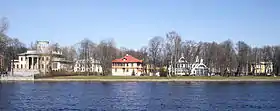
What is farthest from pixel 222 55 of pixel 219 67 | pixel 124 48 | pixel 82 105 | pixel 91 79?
pixel 82 105

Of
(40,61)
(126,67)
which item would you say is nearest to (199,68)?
(126,67)

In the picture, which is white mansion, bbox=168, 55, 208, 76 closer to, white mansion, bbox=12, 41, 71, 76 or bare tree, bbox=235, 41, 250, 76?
bare tree, bbox=235, 41, 250, 76

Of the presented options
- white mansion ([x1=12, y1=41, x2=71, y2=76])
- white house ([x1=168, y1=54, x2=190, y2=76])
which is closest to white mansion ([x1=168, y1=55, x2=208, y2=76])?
white house ([x1=168, y1=54, x2=190, y2=76])

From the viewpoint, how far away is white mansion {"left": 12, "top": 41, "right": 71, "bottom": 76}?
11413 centimetres

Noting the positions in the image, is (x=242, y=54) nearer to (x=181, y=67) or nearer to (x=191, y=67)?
Result: (x=191, y=67)

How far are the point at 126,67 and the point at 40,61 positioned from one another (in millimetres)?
27739

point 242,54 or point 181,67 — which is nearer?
point 242,54

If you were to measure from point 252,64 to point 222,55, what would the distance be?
2043 cm

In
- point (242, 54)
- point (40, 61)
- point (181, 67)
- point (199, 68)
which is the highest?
point (242, 54)

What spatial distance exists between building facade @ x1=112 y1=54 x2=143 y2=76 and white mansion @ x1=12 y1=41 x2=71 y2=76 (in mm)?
19778

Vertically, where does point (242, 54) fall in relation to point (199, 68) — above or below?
above

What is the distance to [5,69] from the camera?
114 m

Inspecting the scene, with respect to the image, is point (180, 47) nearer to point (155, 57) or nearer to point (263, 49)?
point (155, 57)

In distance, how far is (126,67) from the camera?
120m
